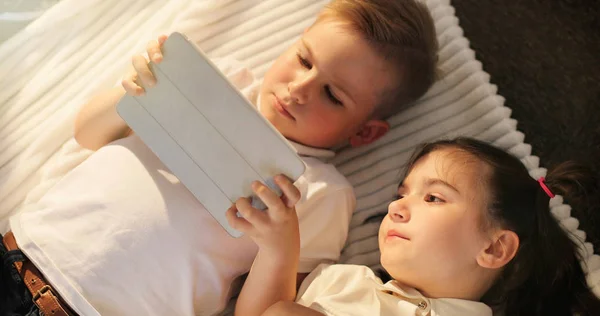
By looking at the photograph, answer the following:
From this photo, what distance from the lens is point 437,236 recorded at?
841mm

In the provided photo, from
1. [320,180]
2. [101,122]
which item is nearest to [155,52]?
[101,122]

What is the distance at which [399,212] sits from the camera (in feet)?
2.88

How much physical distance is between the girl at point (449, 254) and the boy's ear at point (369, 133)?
0.12 metres

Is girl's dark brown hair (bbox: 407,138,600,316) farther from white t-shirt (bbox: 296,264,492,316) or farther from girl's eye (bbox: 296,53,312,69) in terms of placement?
girl's eye (bbox: 296,53,312,69)

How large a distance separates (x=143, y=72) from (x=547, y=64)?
0.91m

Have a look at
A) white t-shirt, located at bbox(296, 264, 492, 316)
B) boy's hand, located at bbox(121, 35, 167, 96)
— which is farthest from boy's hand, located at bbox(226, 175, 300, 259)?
boy's hand, located at bbox(121, 35, 167, 96)

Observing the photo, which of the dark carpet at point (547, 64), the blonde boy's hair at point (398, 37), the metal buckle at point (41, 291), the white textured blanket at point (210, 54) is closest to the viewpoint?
the metal buckle at point (41, 291)

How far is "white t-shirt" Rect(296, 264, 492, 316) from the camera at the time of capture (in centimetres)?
→ 85

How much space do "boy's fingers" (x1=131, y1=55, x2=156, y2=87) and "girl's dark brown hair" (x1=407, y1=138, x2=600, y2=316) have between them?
43 centimetres

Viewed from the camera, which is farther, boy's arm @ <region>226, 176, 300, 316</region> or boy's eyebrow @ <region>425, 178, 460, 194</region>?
boy's eyebrow @ <region>425, 178, 460, 194</region>

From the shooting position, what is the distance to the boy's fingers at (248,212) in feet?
2.53

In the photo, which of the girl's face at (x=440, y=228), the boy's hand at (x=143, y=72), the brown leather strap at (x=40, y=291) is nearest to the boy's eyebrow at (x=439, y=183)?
the girl's face at (x=440, y=228)

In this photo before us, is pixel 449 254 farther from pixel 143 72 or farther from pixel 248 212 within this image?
pixel 143 72

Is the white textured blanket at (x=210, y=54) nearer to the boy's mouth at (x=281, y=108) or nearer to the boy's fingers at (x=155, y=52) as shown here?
the boy's mouth at (x=281, y=108)
